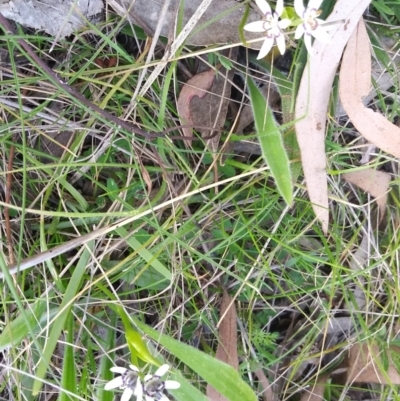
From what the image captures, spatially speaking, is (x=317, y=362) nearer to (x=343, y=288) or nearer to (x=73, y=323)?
(x=343, y=288)

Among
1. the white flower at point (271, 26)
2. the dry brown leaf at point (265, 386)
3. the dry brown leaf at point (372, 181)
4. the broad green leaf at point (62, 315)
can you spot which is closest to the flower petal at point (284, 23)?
the white flower at point (271, 26)

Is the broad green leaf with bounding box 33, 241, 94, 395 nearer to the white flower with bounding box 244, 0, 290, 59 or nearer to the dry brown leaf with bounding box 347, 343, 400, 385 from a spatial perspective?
the white flower with bounding box 244, 0, 290, 59

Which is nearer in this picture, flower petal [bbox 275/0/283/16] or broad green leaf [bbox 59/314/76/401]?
flower petal [bbox 275/0/283/16]

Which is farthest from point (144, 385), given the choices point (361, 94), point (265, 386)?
point (361, 94)

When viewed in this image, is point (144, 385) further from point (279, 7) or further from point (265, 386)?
point (279, 7)

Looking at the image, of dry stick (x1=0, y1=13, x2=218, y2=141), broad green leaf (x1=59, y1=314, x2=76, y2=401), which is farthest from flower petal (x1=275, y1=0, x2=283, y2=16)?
broad green leaf (x1=59, y1=314, x2=76, y2=401)
